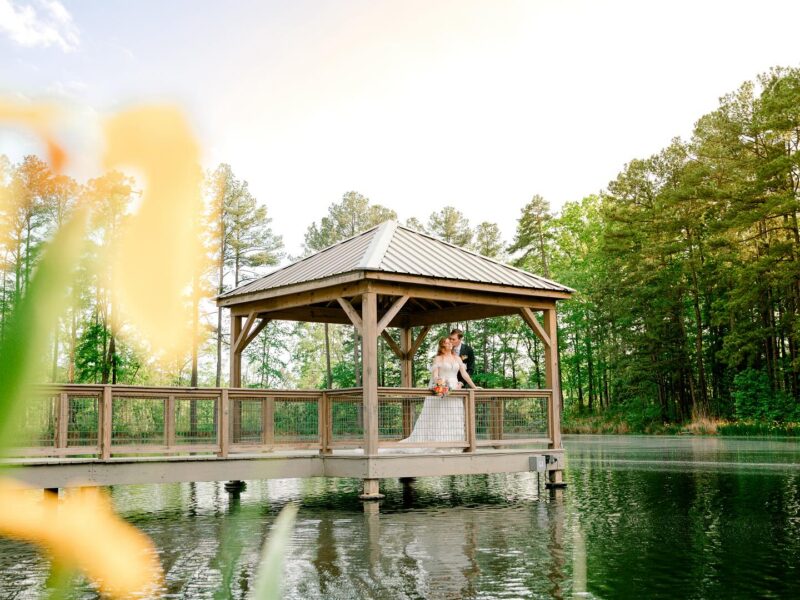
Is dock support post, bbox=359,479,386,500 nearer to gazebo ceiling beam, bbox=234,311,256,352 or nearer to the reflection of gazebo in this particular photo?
the reflection of gazebo

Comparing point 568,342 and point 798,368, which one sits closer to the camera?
point 798,368

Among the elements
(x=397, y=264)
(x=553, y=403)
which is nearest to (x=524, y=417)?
(x=553, y=403)

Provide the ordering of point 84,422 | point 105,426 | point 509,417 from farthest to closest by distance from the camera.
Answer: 1. point 509,417
2. point 105,426
3. point 84,422

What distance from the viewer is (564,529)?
11234mm

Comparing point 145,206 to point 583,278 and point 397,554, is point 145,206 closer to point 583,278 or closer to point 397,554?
point 397,554

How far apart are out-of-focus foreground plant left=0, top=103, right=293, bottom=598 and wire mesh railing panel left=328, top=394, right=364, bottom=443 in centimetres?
1433

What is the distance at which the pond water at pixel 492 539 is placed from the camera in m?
7.54

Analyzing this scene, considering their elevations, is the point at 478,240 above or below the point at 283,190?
above

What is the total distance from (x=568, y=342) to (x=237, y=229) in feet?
96.1

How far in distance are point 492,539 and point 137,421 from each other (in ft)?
20.6

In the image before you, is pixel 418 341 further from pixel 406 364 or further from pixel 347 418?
pixel 347 418

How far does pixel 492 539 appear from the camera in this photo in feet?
34.1

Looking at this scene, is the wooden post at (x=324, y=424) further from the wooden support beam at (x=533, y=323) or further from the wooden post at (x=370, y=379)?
the wooden support beam at (x=533, y=323)

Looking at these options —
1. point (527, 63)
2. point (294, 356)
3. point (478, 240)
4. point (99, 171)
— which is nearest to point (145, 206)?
point (99, 171)
